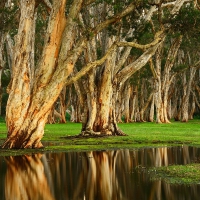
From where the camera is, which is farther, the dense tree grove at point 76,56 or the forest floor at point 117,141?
the forest floor at point 117,141

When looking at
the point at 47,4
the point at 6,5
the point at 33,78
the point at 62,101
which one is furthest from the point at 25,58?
the point at 62,101

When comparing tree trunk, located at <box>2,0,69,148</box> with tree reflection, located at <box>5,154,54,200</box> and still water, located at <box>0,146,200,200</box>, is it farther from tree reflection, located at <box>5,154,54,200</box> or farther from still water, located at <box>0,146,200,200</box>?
tree reflection, located at <box>5,154,54,200</box>

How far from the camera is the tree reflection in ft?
23.4

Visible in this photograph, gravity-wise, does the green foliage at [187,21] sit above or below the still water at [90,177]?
above

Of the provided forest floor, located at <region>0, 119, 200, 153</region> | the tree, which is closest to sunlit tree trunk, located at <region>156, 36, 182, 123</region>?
forest floor, located at <region>0, 119, 200, 153</region>

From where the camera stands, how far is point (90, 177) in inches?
355

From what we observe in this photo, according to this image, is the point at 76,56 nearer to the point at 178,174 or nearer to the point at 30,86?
the point at 30,86

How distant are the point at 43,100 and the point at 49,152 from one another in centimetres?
217

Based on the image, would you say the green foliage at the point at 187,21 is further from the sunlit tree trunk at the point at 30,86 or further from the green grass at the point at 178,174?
the green grass at the point at 178,174

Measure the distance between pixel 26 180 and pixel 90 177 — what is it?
1.25 metres

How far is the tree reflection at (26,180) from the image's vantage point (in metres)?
7.14

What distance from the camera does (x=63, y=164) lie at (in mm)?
11211

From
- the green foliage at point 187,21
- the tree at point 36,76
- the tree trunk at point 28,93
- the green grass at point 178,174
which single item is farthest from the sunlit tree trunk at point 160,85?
the green grass at point 178,174

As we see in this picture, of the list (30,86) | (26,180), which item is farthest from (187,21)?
(26,180)
